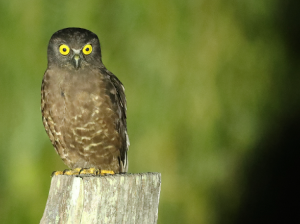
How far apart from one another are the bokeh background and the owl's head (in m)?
1.15

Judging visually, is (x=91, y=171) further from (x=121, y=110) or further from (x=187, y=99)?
(x=187, y=99)

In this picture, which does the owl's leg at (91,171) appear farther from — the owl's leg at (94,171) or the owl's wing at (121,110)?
the owl's wing at (121,110)

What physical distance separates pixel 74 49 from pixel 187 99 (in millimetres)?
1515

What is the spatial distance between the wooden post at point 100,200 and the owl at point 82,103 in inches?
26.8

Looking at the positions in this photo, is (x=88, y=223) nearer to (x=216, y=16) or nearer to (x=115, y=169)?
(x=115, y=169)

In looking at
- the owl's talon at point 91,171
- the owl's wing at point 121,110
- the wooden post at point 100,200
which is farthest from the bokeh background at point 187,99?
the wooden post at point 100,200

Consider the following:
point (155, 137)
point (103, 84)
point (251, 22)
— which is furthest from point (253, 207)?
point (103, 84)

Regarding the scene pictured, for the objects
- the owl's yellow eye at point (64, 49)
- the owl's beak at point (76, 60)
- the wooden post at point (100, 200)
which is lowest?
the wooden post at point (100, 200)

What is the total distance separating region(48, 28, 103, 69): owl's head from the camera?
6.23 ft

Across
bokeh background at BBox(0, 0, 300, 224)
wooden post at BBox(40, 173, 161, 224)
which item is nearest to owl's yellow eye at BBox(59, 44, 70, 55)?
wooden post at BBox(40, 173, 161, 224)

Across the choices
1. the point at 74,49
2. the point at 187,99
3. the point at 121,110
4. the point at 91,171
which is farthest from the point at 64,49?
the point at 187,99

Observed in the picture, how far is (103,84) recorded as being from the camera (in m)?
1.93

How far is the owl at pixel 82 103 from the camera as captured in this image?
1876 millimetres

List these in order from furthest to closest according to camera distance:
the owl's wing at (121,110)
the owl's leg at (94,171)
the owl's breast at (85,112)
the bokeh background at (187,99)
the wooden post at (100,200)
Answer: the bokeh background at (187,99) < the owl's wing at (121,110) < the owl's breast at (85,112) < the owl's leg at (94,171) < the wooden post at (100,200)
